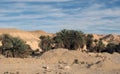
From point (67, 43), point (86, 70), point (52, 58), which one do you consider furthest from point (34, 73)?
point (67, 43)

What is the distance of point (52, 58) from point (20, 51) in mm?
10472

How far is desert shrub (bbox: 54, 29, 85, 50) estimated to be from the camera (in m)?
66.9

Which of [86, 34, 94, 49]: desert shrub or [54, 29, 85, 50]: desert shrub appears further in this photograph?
[86, 34, 94, 49]: desert shrub

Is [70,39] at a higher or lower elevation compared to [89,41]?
higher

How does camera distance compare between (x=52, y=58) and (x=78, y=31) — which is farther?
(x=78, y=31)

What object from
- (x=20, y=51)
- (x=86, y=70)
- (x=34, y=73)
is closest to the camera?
(x=34, y=73)

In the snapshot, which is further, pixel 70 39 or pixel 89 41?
pixel 89 41

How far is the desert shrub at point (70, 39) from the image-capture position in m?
66.9

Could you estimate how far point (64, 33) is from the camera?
68.2 meters

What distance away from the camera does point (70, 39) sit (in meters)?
67.1

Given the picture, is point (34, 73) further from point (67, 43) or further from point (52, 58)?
point (67, 43)

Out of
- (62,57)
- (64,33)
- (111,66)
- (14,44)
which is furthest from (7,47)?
(111,66)

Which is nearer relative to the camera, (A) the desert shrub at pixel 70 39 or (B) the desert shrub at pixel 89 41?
(A) the desert shrub at pixel 70 39

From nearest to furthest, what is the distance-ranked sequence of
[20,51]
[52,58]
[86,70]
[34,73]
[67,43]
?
[34,73] → [86,70] → [52,58] → [20,51] → [67,43]
